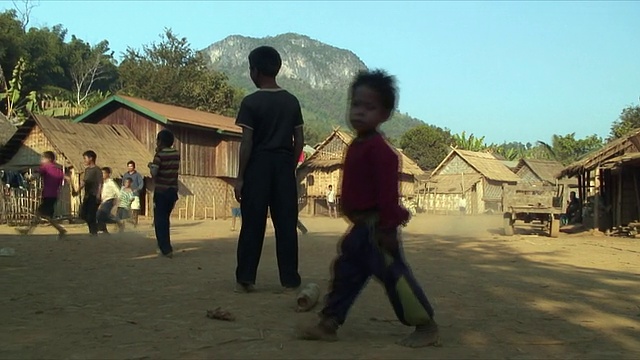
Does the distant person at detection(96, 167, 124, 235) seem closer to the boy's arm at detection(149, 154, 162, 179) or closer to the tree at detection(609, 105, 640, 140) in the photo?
the boy's arm at detection(149, 154, 162, 179)

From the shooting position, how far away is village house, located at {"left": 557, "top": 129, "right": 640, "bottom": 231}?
60.8 ft

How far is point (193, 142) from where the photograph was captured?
29969mm

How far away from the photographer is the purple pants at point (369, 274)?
346cm

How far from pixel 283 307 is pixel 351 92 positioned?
165cm

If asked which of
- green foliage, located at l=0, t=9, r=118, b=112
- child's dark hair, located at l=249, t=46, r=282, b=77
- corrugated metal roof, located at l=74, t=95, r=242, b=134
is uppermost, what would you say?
green foliage, located at l=0, t=9, r=118, b=112

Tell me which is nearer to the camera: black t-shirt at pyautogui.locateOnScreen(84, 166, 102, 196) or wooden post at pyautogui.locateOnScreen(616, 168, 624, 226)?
black t-shirt at pyautogui.locateOnScreen(84, 166, 102, 196)

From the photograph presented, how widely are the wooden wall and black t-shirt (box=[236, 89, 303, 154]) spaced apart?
24.1 meters

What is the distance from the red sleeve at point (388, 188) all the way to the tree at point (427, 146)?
6799cm

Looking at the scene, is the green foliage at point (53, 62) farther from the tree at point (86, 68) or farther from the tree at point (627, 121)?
the tree at point (627, 121)

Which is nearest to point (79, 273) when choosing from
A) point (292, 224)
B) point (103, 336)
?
point (292, 224)

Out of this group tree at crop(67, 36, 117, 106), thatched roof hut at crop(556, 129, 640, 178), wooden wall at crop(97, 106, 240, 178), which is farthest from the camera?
tree at crop(67, 36, 117, 106)

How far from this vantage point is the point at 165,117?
2808 cm

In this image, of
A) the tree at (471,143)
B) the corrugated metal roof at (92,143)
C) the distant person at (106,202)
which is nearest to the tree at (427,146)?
the tree at (471,143)

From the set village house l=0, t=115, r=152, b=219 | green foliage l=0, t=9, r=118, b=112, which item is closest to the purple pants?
village house l=0, t=115, r=152, b=219
